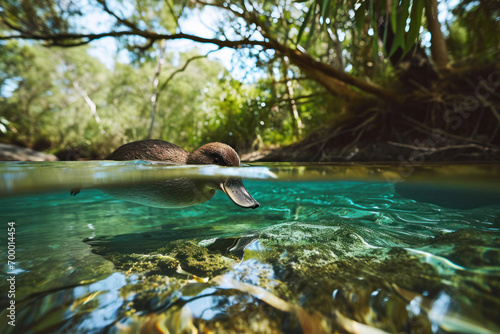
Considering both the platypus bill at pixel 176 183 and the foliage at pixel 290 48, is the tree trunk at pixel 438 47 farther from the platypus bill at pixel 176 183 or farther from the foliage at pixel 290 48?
the platypus bill at pixel 176 183

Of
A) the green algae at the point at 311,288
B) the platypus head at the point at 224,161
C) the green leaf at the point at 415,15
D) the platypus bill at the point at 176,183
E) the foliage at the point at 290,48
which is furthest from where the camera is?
the foliage at the point at 290,48

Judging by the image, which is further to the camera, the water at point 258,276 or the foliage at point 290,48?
the foliage at point 290,48

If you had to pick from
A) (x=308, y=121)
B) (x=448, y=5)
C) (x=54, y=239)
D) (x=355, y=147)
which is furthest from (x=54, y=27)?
(x=448, y=5)

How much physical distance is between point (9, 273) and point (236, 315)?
123 centimetres

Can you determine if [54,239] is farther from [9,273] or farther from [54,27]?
[54,27]

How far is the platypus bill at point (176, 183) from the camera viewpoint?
6.57 feet

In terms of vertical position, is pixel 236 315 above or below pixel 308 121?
below

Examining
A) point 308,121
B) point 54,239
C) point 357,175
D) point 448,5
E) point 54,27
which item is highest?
point 54,27

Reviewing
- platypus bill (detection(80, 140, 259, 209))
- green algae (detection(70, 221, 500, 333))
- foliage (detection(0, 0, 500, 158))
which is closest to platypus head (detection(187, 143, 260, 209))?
platypus bill (detection(80, 140, 259, 209))

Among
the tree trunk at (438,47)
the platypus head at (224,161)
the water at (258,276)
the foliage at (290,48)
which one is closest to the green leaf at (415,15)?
the foliage at (290,48)

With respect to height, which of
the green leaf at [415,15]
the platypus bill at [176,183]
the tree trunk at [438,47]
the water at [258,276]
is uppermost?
the tree trunk at [438,47]

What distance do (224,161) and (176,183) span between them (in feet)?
1.44

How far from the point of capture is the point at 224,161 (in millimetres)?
2057

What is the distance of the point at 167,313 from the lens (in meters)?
0.79
